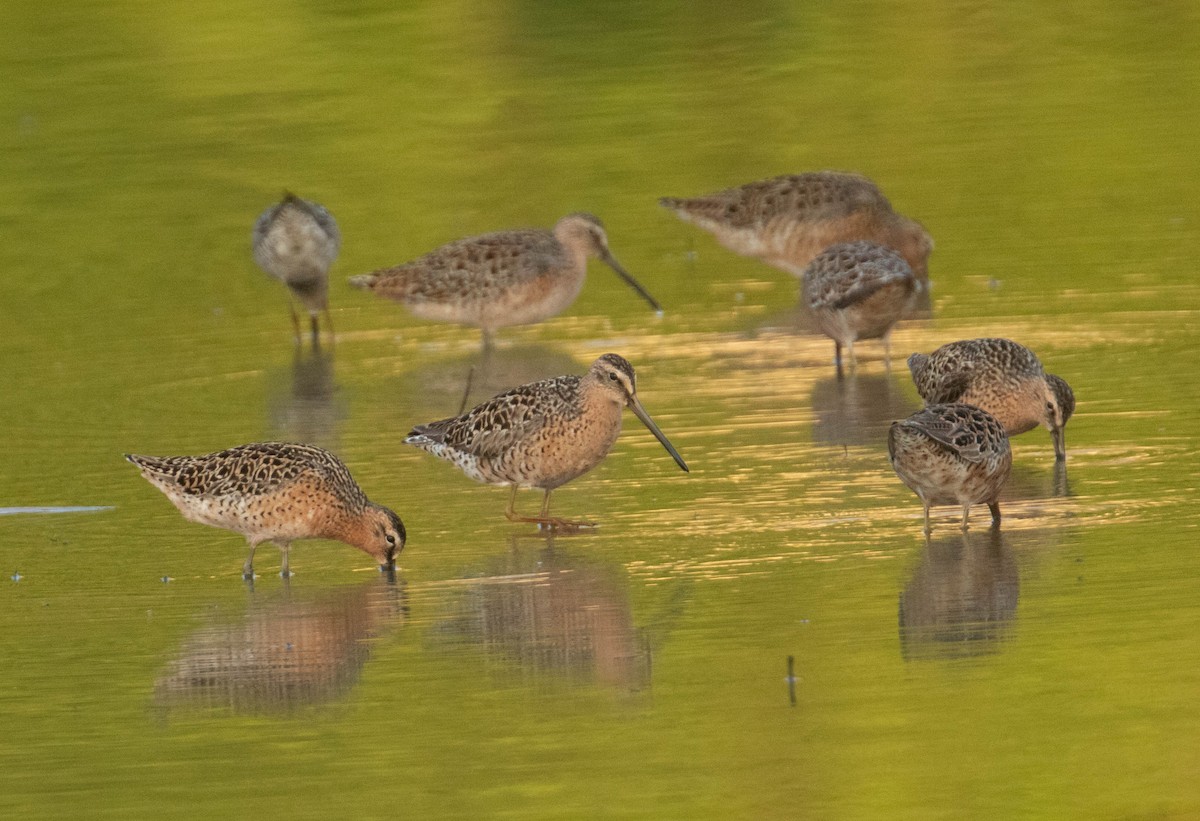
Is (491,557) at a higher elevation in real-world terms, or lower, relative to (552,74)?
higher

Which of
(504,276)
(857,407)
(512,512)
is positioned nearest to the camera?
(512,512)

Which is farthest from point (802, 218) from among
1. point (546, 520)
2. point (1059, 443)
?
point (546, 520)

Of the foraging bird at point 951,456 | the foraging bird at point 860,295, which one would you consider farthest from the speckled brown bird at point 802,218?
the foraging bird at point 951,456

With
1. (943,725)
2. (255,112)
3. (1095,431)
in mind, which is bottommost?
(255,112)

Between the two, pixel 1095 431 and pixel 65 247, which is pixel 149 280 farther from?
pixel 1095 431

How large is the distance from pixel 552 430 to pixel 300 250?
19.0 feet

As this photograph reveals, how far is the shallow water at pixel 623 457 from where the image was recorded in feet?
26.8

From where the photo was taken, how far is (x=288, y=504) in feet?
34.4

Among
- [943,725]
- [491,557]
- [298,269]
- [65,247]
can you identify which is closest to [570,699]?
[943,725]

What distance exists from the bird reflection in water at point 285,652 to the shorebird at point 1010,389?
10.4 feet

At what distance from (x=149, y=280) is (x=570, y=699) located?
32.1 ft

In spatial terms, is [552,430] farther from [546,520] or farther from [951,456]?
[951,456]

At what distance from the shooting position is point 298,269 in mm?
16547

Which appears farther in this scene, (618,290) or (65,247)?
(65,247)
